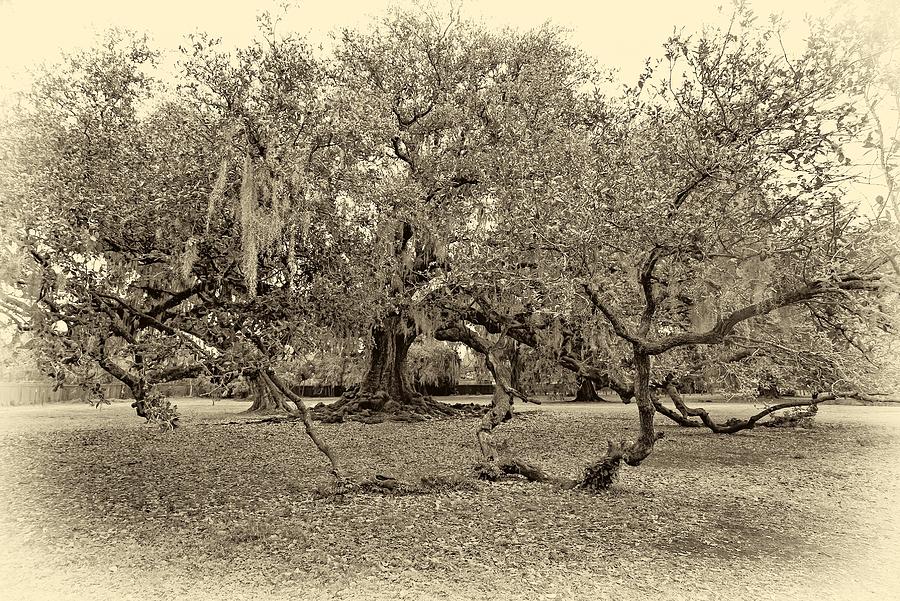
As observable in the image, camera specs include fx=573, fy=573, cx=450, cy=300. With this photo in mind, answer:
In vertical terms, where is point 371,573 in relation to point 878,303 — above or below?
below

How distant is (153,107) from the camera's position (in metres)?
12.6

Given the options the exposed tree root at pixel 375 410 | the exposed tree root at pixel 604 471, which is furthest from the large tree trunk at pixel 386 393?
the exposed tree root at pixel 604 471

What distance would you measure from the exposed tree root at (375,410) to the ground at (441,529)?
660cm

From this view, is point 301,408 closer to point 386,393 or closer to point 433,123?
point 433,123

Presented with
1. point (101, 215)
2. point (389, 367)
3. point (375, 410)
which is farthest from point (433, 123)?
point (101, 215)

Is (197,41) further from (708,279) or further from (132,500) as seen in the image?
(708,279)

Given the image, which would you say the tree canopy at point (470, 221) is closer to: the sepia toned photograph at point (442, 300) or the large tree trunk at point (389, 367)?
the sepia toned photograph at point (442, 300)

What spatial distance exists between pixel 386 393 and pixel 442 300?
20.9 feet

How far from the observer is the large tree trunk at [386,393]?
1953cm

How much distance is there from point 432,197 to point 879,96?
1015 centimetres

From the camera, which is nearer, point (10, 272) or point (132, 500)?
point (10, 272)

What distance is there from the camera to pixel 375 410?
19.9m

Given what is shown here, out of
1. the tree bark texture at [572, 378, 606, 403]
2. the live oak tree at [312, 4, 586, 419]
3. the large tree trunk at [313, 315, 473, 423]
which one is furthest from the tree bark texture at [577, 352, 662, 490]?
the tree bark texture at [572, 378, 606, 403]

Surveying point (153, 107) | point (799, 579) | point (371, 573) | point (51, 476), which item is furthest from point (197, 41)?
point (799, 579)
